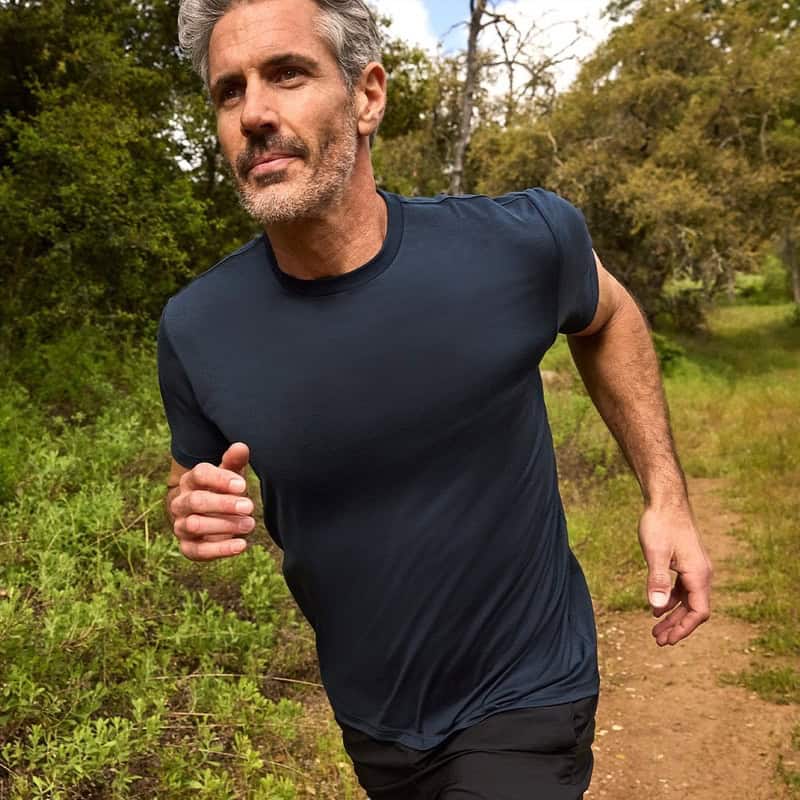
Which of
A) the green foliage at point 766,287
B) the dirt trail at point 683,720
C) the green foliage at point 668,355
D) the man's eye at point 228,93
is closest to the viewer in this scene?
the man's eye at point 228,93

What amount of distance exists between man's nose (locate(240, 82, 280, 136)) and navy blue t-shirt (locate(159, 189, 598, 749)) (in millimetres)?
272

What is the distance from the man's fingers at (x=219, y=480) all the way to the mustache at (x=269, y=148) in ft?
2.11

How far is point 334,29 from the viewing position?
185cm

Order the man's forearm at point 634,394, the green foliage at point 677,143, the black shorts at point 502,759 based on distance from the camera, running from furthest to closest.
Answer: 1. the green foliage at point 677,143
2. the man's forearm at point 634,394
3. the black shorts at point 502,759

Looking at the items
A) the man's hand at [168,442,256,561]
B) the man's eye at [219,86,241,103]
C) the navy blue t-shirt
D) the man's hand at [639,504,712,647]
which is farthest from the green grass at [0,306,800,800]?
the man's eye at [219,86,241,103]

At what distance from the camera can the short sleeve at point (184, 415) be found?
6.49 feet

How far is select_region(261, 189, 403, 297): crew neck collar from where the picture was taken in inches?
71.4

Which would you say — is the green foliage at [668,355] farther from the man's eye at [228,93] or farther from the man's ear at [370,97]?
the man's eye at [228,93]

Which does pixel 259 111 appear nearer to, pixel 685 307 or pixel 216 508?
pixel 216 508

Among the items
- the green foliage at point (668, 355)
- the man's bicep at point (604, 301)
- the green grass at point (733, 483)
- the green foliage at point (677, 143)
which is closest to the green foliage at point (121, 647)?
the man's bicep at point (604, 301)

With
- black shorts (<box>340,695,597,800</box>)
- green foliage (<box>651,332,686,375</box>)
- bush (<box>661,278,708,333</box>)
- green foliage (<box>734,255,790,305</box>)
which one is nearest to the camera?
black shorts (<box>340,695,597,800</box>)

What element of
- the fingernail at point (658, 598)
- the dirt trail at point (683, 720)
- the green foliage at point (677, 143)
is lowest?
the dirt trail at point (683, 720)

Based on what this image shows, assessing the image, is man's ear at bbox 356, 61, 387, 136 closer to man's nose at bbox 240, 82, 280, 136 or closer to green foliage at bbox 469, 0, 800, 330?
man's nose at bbox 240, 82, 280, 136

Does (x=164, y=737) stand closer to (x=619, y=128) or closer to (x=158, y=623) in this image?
(x=158, y=623)
